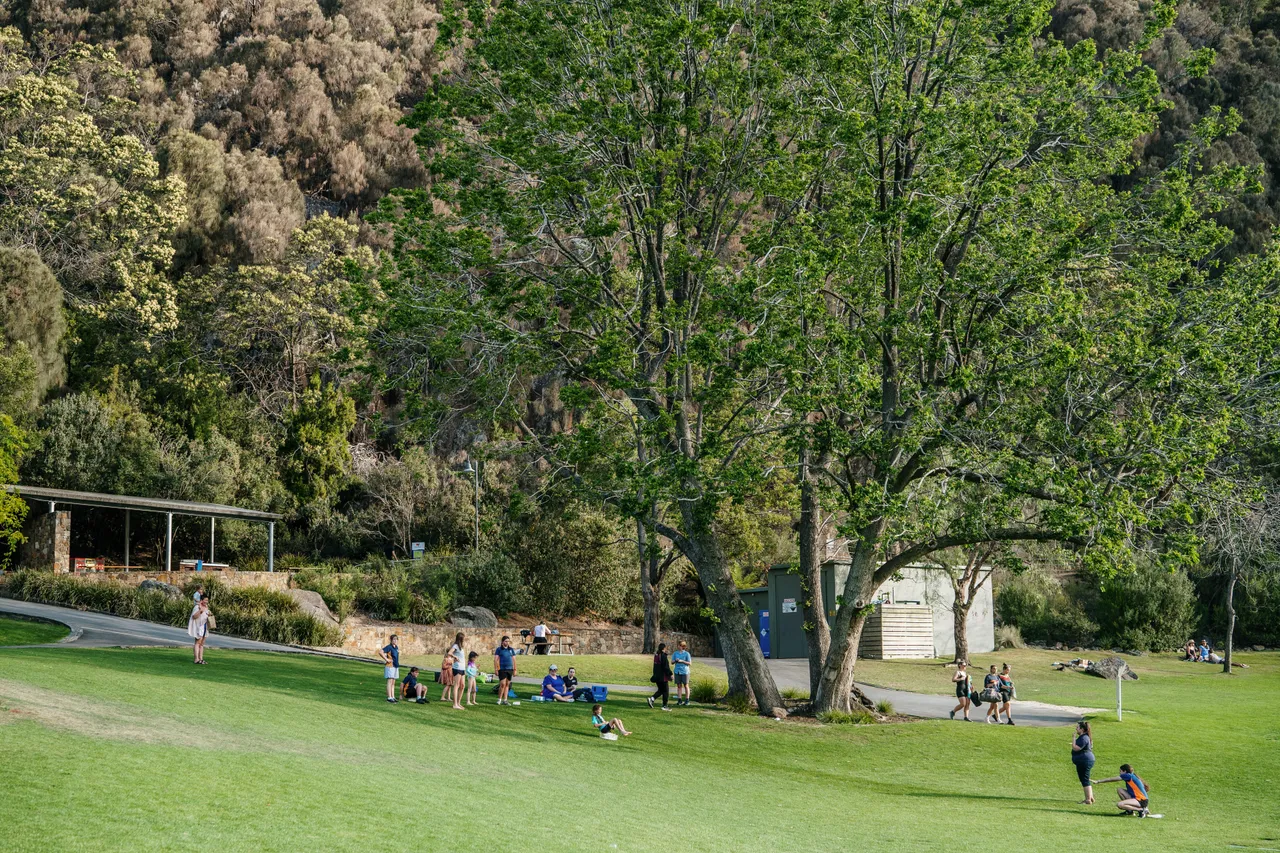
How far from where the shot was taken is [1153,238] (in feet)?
72.3

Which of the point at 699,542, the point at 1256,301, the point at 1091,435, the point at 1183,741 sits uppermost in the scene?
the point at 1256,301

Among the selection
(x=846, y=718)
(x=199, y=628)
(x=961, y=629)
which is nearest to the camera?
(x=199, y=628)

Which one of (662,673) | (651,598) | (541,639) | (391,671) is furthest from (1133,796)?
(651,598)

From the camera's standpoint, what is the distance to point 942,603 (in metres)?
45.7

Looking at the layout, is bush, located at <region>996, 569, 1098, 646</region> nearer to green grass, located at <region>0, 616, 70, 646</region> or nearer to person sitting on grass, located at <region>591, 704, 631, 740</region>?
person sitting on grass, located at <region>591, 704, 631, 740</region>

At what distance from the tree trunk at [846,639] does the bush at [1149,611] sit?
30.6m

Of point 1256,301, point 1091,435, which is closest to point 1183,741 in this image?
point 1091,435

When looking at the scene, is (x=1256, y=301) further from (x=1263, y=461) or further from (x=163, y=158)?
(x=163, y=158)

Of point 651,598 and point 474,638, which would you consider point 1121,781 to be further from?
point 474,638

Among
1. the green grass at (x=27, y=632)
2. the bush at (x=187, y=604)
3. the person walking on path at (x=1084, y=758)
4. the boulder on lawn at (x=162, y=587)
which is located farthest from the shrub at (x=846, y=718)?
the boulder on lawn at (x=162, y=587)

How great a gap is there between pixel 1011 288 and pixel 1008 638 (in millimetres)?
31775

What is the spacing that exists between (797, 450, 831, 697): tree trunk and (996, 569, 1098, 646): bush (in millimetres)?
31705

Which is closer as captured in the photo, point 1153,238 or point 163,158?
point 1153,238

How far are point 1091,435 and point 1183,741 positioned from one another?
7132 mm
